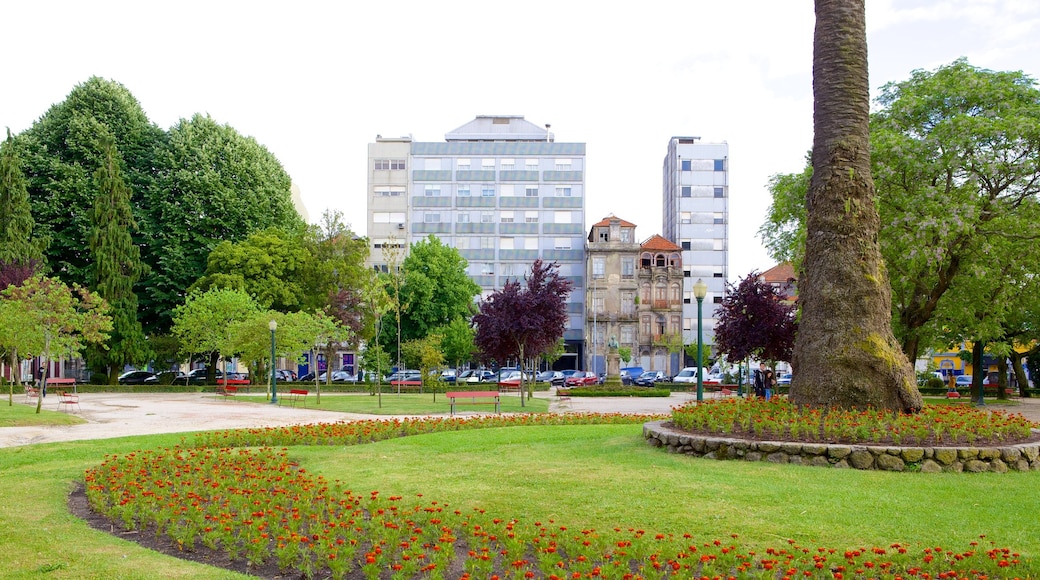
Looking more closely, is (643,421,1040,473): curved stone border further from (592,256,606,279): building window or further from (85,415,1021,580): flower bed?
(592,256,606,279): building window

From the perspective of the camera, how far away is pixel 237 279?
156 feet

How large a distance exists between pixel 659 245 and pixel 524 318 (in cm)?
4773

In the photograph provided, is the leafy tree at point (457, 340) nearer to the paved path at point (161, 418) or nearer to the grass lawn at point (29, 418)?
the paved path at point (161, 418)

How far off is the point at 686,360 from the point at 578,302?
11667 millimetres

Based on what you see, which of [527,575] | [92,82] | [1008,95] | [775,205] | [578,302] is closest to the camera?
[527,575]

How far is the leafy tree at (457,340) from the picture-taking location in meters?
57.9

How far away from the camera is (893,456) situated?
11.1m

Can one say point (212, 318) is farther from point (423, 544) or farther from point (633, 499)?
point (423, 544)

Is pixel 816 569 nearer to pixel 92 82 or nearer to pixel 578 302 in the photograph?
pixel 92 82

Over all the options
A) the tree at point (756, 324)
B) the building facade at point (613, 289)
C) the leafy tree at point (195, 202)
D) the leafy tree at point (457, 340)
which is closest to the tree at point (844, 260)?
the tree at point (756, 324)

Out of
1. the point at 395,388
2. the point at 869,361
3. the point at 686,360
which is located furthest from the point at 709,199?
the point at 869,361

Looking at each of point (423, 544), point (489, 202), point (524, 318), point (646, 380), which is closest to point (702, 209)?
point (489, 202)

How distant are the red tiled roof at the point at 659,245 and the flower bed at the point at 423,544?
70468 mm

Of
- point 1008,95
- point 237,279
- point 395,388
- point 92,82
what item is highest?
point 92,82
